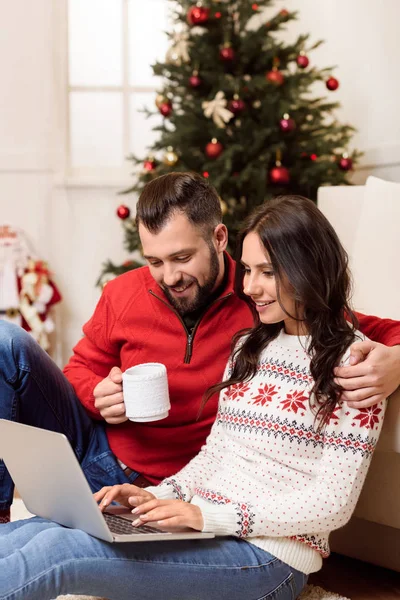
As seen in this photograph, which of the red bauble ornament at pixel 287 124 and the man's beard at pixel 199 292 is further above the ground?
the red bauble ornament at pixel 287 124

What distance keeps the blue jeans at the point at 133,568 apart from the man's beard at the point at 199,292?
0.54 meters

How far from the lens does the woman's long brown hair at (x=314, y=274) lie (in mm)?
1494

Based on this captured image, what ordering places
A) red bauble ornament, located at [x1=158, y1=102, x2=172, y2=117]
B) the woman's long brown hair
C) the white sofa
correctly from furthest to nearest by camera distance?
1. red bauble ornament, located at [x1=158, y1=102, x2=172, y2=117]
2. the white sofa
3. the woman's long brown hair

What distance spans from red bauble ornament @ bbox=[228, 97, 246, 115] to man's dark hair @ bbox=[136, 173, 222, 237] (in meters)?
1.37

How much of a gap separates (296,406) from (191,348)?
0.37 m

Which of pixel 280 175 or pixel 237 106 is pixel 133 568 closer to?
pixel 280 175

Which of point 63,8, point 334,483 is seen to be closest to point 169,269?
point 334,483

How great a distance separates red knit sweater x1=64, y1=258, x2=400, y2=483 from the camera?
5.91 ft

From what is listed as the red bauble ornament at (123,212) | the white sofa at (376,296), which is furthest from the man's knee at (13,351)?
the red bauble ornament at (123,212)

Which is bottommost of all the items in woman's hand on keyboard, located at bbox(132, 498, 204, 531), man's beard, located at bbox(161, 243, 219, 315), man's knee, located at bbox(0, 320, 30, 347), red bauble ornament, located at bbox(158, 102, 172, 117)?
woman's hand on keyboard, located at bbox(132, 498, 204, 531)

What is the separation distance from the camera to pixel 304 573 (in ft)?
4.94

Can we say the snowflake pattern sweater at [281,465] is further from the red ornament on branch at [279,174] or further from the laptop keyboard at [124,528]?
the red ornament on branch at [279,174]

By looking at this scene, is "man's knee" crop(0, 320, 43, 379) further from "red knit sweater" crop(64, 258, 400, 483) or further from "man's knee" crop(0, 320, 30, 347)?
"red knit sweater" crop(64, 258, 400, 483)

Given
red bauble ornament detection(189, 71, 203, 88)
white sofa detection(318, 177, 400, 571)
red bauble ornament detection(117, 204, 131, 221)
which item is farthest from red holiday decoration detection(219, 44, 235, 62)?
white sofa detection(318, 177, 400, 571)
